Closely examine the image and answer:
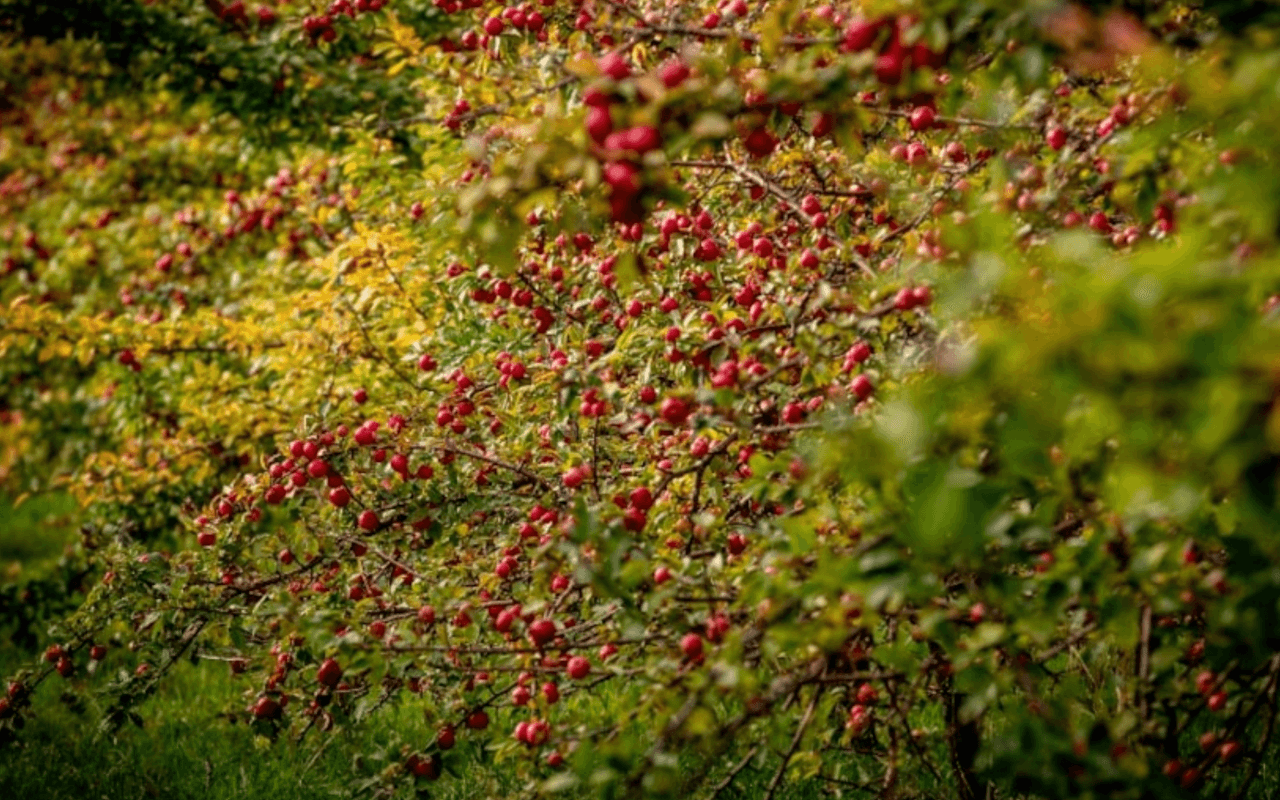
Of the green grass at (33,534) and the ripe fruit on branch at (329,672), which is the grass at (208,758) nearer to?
the ripe fruit on branch at (329,672)

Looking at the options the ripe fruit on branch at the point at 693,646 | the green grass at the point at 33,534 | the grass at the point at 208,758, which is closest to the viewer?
the ripe fruit on branch at the point at 693,646

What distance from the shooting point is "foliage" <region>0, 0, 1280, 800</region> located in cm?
161

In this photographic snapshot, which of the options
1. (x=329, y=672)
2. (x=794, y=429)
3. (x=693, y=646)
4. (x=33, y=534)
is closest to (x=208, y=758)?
(x=329, y=672)

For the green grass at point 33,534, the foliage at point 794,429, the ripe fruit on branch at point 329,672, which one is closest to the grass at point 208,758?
the foliage at point 794,429

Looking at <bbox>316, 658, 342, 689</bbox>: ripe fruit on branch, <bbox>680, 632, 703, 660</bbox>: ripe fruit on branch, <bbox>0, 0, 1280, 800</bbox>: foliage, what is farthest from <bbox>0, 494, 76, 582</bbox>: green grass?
<bbox>680, 632, 703, 660</bbox>: ripe fruit on branch

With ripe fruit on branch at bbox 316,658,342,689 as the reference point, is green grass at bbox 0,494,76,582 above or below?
below

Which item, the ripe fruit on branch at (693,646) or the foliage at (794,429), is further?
the ripe fruit on branch at (693,646)

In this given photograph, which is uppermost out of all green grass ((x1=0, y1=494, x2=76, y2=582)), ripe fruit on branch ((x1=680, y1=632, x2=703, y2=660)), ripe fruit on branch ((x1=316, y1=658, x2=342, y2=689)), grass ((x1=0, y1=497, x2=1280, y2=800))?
ripe fruit on branch ((x1=680, y1=632, x2=703, y2=660))

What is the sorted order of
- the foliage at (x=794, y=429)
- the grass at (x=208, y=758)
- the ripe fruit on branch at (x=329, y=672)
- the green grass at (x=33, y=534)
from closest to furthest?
the foliage at (x=794, y=429)
the ripe fruit on branch at (x=329, y=672)
the grass at (x=208, y=758)
the green grass at (x=33, y=534)

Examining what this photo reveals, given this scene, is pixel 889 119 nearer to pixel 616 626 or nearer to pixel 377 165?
pixel 616 626

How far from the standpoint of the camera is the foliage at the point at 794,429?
161 cm

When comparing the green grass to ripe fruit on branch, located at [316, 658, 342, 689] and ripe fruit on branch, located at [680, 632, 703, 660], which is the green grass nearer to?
ripe fruit on branch, located at [316, 658, 342, 689]

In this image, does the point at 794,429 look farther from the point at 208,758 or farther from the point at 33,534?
the point at 33,534

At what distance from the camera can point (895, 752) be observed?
2527 millimetres
